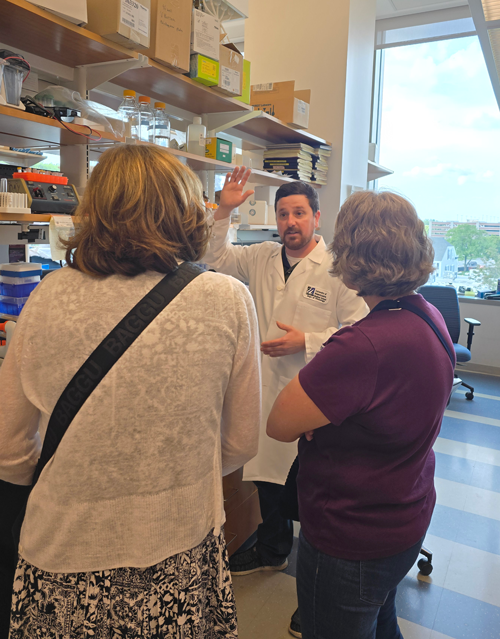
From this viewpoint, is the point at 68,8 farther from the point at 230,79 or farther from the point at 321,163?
the point at 321,163

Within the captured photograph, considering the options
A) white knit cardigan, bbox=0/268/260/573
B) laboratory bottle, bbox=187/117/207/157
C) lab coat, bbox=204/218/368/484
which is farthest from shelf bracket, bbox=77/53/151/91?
white knit cardigan, bbox=0/268/260/573

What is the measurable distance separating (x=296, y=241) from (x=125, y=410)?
140 cm

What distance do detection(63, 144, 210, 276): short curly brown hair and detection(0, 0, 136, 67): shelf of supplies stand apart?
796 millimetres

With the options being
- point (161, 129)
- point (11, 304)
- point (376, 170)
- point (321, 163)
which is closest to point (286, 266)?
point (161, 129)

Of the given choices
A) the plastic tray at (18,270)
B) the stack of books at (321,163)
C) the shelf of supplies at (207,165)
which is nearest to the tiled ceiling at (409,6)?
the stack of books at (321,163)

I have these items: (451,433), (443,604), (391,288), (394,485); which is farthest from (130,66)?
(451,433)

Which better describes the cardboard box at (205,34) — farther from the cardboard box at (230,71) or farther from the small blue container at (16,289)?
the small blue container at (16,289)

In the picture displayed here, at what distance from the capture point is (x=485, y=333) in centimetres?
543

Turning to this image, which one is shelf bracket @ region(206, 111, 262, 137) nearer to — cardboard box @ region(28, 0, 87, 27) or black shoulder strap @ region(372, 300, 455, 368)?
cardboard box @ region(28, 0, 87, 27)

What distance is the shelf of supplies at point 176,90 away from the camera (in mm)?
1886

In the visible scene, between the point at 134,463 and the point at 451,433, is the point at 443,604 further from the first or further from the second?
the point at 451,433

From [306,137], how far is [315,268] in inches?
66.6

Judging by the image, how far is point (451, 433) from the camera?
376 cm

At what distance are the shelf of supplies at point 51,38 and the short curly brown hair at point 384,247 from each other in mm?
1033
